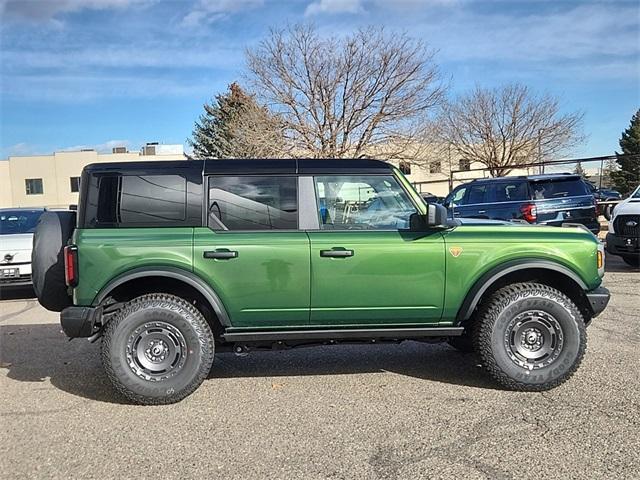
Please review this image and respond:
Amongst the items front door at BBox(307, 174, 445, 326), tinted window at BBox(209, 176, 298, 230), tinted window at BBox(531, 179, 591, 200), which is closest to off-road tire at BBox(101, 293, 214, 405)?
tinted window at BBox(209, 176, 298, 230)

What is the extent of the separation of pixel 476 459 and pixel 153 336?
253cm

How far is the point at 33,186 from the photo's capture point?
163 feet

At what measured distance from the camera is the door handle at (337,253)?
14.4 ft

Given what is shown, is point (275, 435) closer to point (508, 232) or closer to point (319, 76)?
point (508, 232)

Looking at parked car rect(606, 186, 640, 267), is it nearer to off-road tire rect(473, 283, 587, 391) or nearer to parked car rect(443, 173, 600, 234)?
parked car rect(443, 173, 600, 234)

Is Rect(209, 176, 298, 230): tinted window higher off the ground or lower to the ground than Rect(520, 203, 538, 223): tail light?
higher

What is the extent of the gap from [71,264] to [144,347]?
0.85m

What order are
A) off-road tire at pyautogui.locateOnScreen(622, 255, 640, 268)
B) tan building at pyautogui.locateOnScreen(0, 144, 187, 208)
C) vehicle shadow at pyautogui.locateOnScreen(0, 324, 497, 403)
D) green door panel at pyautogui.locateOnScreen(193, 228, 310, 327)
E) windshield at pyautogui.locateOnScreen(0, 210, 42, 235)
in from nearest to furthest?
green door panel at pyautogui.locateOnScreen(193, 228, 310, 327), vehicle shadow at pyautogui.locateOnScreen(0, 324, 497, 403), windshield at pyautogui.locateOnScreen(0, 210, 42, 235), off-road tire at pyautogui.locateOnScreen(622, 255, 640, 268), tan building at pyautogui.locateOnScreen(0, 144, 187, 208)

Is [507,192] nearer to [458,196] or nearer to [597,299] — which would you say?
[458,196]

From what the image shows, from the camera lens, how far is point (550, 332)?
4.54m

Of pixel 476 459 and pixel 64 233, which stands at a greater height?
pixel 64 233

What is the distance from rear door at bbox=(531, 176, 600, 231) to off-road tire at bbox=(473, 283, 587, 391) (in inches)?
293

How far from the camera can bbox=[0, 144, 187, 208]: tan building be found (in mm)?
48781

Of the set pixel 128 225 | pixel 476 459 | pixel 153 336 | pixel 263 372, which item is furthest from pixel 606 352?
pixel 128 225
